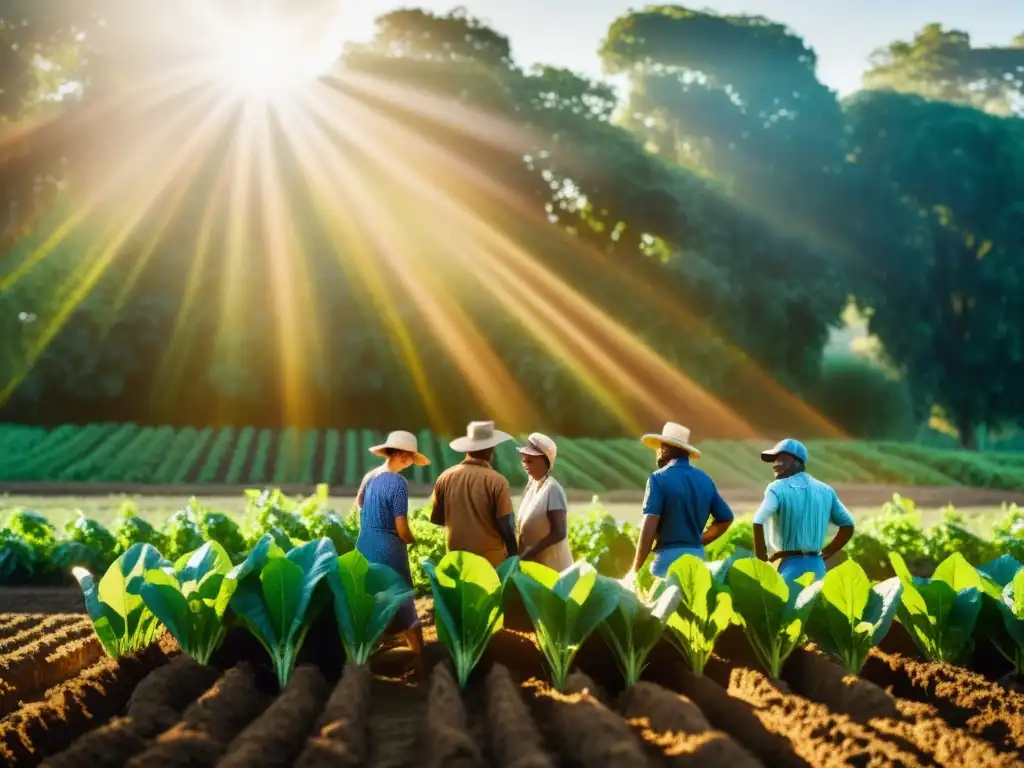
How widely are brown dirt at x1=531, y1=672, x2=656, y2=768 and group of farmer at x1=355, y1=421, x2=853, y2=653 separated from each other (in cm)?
120

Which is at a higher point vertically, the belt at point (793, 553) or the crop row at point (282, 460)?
the belt at point (793, 553)

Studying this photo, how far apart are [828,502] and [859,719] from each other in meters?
1.64

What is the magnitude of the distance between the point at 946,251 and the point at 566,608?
3298 centimetres

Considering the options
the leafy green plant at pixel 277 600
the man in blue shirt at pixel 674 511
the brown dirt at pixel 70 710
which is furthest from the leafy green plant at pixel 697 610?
the brown dirt at pixel 70 710

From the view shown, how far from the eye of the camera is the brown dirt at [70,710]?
303cm

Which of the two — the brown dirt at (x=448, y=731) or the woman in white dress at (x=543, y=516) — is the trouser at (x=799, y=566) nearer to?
the woman in white dress at (x=543, y=516)

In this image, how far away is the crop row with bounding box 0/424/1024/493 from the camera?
780 inches

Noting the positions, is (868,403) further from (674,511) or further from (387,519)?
(387,519)

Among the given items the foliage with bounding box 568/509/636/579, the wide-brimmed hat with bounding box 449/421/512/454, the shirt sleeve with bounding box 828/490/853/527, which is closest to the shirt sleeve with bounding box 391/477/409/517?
the wide-brimmed hat with bounding box 449/421/512/454

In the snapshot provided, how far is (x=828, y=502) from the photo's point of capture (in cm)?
483

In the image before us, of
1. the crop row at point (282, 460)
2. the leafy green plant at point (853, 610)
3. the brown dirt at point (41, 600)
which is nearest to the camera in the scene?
the leafy green plant at point (853, 610)

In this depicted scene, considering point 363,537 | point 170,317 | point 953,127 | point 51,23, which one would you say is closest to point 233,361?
point 170,317

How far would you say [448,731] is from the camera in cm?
286

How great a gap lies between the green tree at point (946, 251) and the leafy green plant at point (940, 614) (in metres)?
28.4
